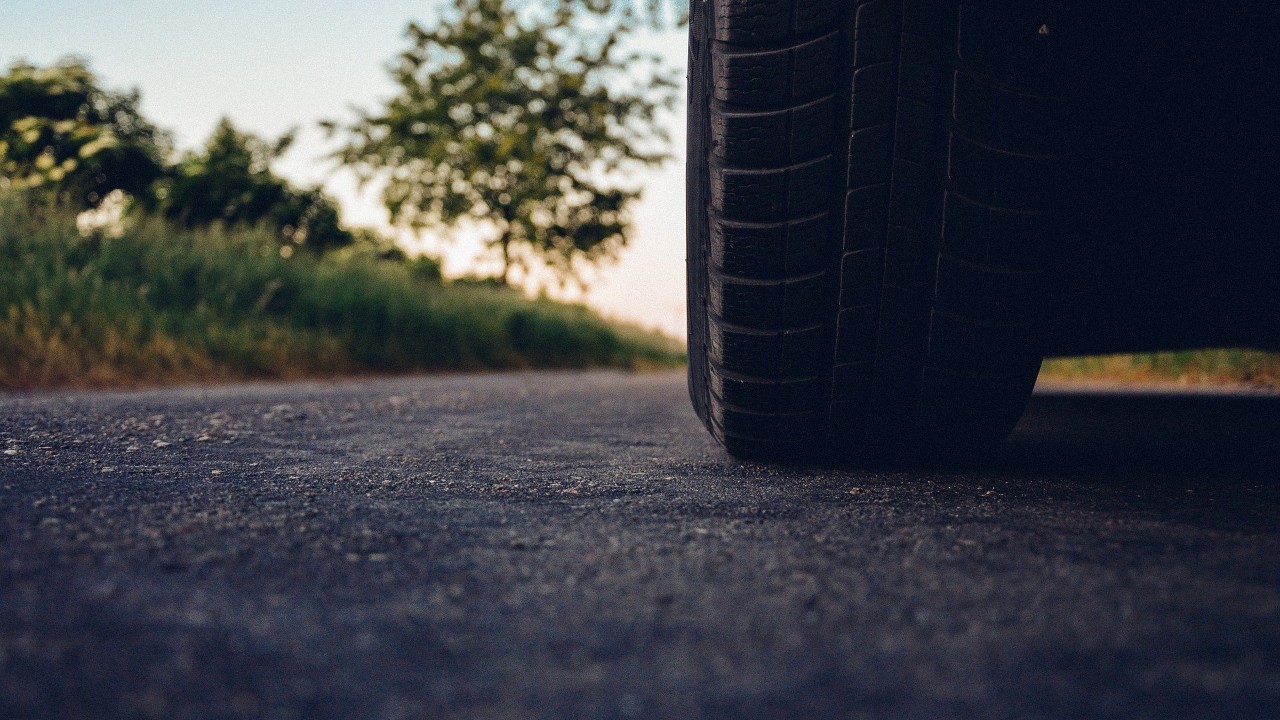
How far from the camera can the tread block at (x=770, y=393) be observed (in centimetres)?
147

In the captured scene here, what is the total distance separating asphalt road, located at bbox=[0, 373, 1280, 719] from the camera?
57 cm

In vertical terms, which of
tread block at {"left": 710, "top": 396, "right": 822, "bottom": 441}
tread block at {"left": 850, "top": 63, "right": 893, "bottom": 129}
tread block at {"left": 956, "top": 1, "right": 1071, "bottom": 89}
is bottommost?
tread block at {"left": 710, "top": 396, "right": 822, "bottom": 441}

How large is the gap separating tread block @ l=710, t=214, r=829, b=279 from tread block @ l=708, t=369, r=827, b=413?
0.21 metres

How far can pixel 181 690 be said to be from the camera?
569 mm

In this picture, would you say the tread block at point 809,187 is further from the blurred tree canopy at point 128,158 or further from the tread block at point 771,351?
the blurred tree canopy at point 128,158

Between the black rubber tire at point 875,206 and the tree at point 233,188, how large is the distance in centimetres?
869

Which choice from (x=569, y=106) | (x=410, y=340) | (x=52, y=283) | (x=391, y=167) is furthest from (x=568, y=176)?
(x=52, y=283)

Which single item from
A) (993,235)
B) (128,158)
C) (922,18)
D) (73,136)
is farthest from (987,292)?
(128,158)

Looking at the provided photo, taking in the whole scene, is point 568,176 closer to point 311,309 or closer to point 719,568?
point 311,309

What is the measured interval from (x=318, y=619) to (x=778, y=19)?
1.07m

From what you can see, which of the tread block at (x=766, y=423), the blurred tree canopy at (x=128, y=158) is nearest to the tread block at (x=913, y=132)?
the tread block at (x=766, y=423)

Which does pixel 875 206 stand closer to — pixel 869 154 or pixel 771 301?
pixel 869 154

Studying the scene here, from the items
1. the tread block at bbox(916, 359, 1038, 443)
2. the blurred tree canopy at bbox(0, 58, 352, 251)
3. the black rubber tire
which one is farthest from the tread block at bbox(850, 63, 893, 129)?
the blurred tree canopy at bbox(0, 58, 352, 251)

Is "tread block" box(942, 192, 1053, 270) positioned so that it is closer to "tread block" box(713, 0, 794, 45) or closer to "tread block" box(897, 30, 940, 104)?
"tread block" box(897, 30, 940, 104)
